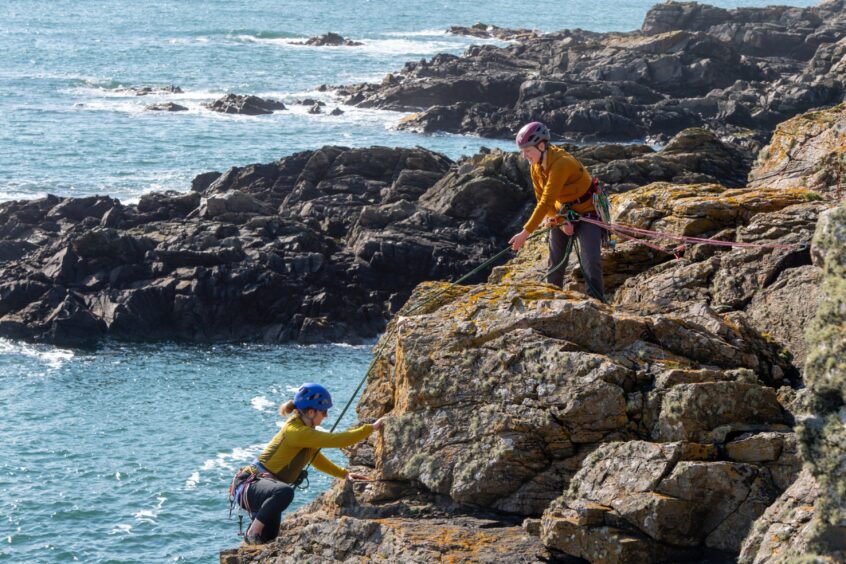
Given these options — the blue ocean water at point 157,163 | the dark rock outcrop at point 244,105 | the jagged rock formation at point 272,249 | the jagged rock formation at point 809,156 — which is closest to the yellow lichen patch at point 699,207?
the jagged rock formation at point 809,156

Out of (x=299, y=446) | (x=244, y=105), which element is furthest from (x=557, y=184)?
(x=244, y=105)

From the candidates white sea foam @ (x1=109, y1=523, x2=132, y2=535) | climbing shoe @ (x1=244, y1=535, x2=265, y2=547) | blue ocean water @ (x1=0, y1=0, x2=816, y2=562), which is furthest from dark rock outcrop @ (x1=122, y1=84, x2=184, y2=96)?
climbing shoe @ (x1=244, y1=535, x2=265, y2=547)

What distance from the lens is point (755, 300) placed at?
1263 cm

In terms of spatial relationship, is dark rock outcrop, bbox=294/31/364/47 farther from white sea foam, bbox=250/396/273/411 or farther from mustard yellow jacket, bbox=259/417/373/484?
mustard yellow jacket, bbox=259/417/373/484

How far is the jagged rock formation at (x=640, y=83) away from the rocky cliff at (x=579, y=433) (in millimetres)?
46887

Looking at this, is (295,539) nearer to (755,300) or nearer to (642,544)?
(642,544)

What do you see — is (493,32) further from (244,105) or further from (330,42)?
(244,105)

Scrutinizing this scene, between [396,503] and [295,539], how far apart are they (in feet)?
3.52

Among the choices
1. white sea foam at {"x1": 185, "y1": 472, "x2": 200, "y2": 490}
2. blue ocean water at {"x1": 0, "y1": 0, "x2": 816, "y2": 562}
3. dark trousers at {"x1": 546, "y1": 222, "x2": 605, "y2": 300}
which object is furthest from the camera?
white sea foam at {"x1": 185, "y1": 472, "x2": 200, "y2": 490}

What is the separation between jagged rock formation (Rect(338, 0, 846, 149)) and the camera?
69.0 meters

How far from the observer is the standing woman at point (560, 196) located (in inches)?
519

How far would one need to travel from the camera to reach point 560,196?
45.4 ft

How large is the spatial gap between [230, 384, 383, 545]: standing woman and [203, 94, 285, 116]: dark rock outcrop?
72.4 m

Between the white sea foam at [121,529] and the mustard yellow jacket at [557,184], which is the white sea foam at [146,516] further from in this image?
the mustard yellow jacket at [557,184]
